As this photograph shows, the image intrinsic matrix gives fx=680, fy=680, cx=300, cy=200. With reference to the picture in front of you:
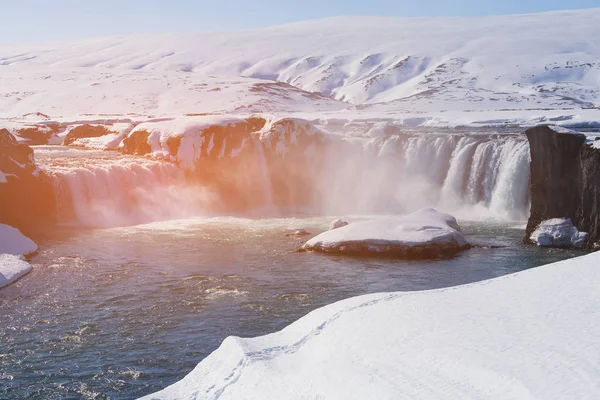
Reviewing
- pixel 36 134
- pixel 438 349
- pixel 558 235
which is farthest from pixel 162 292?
pixel 36 134

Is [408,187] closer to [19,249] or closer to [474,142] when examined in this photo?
[474,142]

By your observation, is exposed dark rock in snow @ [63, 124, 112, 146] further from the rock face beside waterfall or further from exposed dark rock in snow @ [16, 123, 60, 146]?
the rock face beside waterfall

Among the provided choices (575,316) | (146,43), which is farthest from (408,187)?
(146,43)

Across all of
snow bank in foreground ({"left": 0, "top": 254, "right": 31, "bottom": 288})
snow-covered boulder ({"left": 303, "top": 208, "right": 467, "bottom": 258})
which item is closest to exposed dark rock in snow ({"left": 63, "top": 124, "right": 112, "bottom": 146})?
snow bank in foreground ({"left": 0, "top": 254, "right": 31, "bottom": 288})

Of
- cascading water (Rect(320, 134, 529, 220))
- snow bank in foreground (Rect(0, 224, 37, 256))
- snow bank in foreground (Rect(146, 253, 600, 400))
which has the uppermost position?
snow bank in foreground (Rect(146, 253, 600, 400))

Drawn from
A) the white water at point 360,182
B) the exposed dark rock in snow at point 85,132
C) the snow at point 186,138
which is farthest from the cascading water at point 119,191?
the exposed dark rock in snow at point 85,132

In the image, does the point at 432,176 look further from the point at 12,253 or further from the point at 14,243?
the point at 12,253
